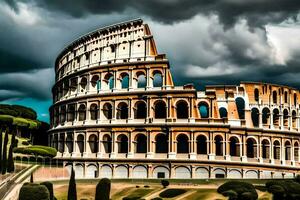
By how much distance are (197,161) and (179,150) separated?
13.9 ft

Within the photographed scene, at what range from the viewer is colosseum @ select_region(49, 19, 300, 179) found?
55.4m

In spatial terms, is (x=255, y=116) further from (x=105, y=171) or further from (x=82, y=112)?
(x=82, y=112)

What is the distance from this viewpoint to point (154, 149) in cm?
5625

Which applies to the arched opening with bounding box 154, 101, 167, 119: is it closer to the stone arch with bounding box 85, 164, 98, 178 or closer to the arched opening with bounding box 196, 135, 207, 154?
the arched opening with bounding box 196, 135, 207, 154

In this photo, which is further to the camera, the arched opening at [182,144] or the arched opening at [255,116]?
the arched opening at [255,116]

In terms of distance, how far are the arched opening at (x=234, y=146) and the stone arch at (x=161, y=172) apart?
972 cm

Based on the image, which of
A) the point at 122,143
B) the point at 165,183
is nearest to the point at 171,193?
the point at 165,183

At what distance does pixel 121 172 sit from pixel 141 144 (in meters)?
4.99

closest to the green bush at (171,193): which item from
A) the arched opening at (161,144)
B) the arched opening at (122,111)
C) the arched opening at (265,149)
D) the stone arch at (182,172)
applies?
the stone arch at (182,172)

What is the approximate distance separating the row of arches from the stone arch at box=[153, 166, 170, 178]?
2.54 m

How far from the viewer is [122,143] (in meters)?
60.0

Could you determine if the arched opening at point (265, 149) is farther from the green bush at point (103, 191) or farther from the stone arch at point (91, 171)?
the green bush at point (103, 191)

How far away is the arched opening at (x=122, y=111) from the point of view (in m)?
59.1

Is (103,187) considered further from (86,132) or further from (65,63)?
(65,63)
